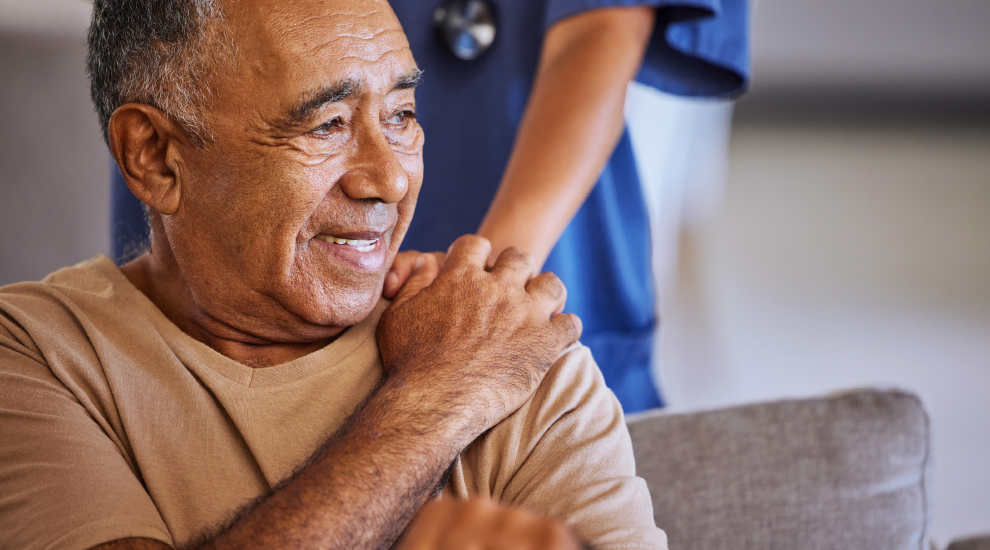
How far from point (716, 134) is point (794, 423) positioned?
4.53 ft

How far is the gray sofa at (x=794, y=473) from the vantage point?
139 cm

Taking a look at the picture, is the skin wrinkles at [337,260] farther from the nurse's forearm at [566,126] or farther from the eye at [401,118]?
the nurse's forearm at [566,126]

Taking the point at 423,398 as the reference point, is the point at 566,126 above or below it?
above

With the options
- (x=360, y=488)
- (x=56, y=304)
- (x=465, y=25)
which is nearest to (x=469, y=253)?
(x=360, y=488)

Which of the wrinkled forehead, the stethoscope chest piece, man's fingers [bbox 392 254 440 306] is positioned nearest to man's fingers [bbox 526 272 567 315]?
man's fingers [bbox 392 254 440 306]

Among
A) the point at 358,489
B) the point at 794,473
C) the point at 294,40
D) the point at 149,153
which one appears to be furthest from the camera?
the point at 794,473

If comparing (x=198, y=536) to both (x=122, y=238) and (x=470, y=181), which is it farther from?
(x=470, y=181)

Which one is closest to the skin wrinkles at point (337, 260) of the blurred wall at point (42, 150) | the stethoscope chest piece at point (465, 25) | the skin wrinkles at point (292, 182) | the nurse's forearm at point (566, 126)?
the skin wrinkles at point (292, 182)

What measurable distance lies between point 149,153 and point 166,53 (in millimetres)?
136

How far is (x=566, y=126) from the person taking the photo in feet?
4.79

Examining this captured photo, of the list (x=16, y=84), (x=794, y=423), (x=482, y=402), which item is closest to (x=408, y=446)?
(x=482, y=402)

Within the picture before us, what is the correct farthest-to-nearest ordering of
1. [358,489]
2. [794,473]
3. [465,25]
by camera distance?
[465,25]
[794,473]
[358,489]

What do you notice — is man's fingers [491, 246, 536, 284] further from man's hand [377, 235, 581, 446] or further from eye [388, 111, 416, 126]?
eye [388, 111, 416, 126]

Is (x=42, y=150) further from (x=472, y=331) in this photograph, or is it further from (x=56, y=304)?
(x=472, y=331)
